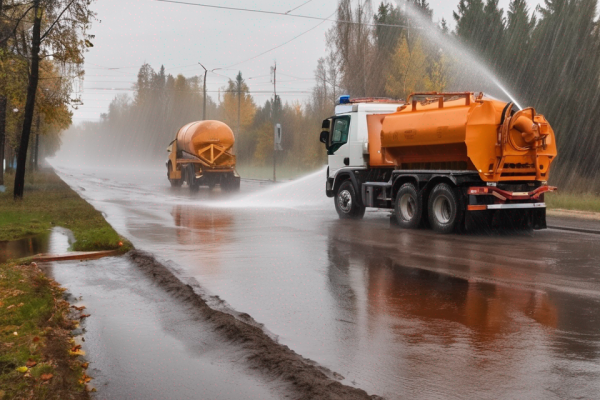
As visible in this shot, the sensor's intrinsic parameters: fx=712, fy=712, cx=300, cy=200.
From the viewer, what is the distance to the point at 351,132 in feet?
64.3

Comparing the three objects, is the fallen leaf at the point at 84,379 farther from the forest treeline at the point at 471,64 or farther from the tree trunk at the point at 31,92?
the forest treeline at the point at 471,64

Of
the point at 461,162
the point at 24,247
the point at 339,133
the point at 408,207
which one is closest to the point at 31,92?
the point at 339,133

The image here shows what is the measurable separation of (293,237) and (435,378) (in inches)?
378

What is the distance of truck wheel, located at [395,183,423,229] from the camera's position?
16531 mm

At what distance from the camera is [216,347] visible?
6.26 m

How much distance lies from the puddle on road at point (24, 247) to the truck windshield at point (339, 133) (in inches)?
342

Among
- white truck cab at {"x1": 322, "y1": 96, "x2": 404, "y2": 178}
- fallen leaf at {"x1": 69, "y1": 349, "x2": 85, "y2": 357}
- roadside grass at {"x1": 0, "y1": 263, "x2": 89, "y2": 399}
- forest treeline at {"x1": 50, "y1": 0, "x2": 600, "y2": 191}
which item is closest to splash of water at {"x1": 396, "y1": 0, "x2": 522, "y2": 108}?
forest treeline at {"x1": 50, "y1": 0, "x2": 600, "y2": 191}

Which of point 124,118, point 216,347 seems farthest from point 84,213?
point 124,118

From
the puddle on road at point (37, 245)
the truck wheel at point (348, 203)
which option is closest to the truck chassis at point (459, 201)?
the truck wheel at point (348, 203)

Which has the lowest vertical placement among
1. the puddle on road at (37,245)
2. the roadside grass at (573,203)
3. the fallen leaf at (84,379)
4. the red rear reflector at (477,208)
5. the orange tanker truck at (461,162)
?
the puddle on road at (37,245)

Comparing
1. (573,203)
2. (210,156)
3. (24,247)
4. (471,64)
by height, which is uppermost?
(471,64)

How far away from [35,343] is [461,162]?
Answer: 1124 centimetres

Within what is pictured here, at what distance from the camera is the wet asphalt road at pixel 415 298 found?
17.9ft

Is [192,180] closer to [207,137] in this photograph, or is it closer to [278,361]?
[207,137]
